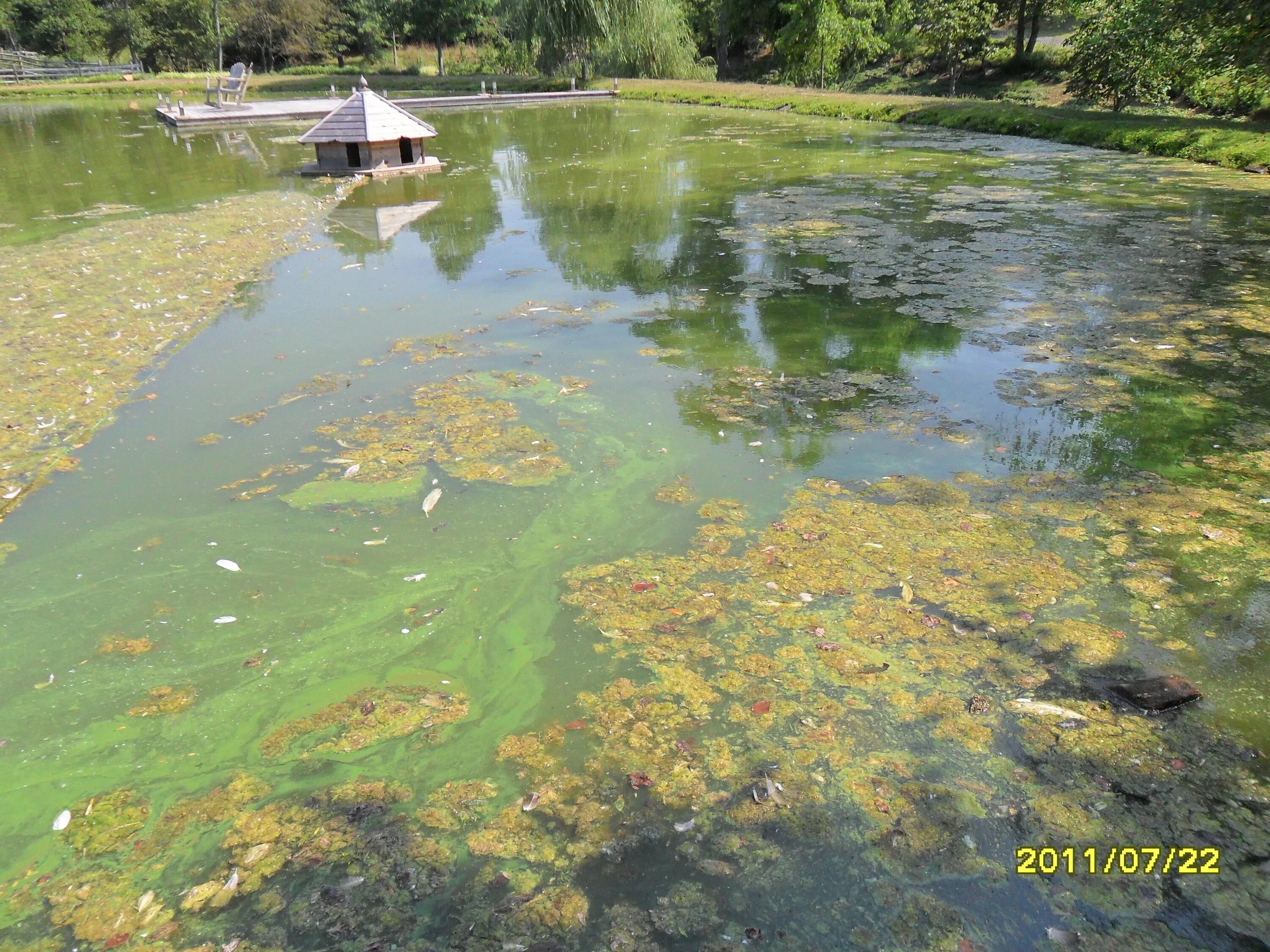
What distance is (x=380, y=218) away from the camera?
9.89m

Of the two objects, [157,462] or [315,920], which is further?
[157,462]

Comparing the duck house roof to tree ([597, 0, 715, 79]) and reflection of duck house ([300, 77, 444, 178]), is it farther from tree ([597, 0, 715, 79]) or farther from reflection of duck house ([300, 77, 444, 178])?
tree ([597, 0, 715, 79])

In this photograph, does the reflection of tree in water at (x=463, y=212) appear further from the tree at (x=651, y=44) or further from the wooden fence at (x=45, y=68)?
the wooden fence at (x=45, y=68)

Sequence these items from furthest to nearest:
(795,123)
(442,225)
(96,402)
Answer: (795,123) < (442,225) < (96,402)

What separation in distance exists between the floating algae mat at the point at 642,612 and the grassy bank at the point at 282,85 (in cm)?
2236

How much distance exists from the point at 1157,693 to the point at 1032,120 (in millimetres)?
14625

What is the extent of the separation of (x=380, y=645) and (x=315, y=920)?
1146 mm

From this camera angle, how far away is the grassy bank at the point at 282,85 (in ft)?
86.8

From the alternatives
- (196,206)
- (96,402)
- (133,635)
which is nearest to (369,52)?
(196,206)

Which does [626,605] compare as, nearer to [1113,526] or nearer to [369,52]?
[1113,526]

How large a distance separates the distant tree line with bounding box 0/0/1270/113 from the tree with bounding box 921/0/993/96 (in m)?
0.04

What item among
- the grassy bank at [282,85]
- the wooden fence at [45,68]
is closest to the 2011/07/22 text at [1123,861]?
the grassy bank at [282,85]

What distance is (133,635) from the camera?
3.13 m

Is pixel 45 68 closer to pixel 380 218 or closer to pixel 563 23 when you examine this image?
pixel 563 23
